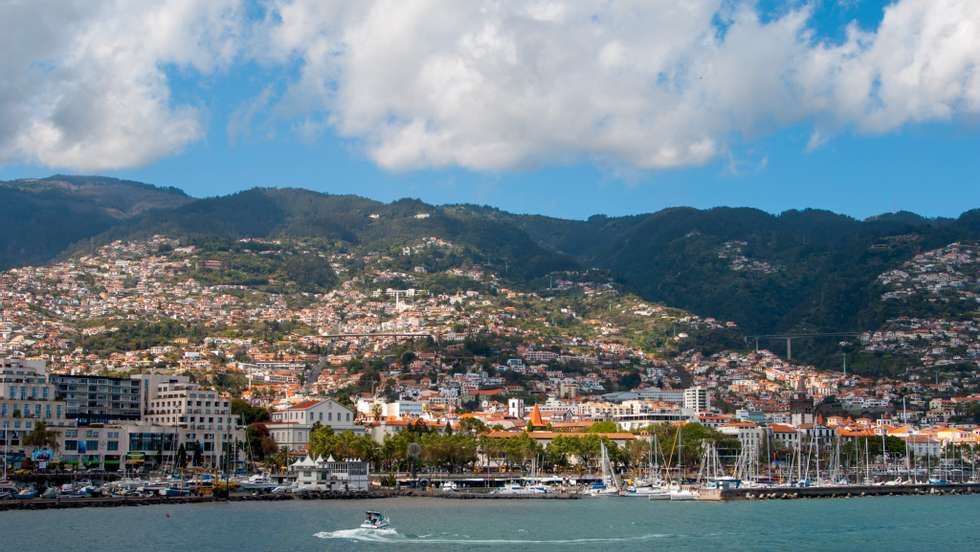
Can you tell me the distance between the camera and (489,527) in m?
73.1

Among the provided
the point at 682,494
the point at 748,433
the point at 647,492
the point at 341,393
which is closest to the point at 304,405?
the point at 341,393

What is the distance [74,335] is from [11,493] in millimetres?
94421

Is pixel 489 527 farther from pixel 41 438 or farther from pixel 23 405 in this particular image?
pixel 23 405

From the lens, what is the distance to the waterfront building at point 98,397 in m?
119

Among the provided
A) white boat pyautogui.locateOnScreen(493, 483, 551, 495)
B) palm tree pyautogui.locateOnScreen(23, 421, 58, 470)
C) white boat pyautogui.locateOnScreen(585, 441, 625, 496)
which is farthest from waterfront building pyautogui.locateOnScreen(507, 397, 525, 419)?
palm tree pyautogui.locateOnScreen(23, 421, 58, 470)

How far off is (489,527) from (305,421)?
185 feet

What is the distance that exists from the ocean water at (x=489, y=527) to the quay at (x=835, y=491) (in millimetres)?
9573

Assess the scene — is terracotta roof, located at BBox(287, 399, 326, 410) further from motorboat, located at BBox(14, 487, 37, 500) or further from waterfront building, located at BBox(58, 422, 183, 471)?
motorboat, located at BBox(14, 487, 37, 500)

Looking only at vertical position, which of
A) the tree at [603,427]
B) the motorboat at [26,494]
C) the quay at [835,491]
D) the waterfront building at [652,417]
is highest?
the waterfront building at [652,417]

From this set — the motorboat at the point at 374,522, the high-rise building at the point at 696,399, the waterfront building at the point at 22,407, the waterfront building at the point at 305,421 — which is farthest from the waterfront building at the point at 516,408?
the motorboat at the point at 374,522

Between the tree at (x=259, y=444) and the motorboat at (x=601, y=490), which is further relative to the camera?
the tree at (x=259, y=444)

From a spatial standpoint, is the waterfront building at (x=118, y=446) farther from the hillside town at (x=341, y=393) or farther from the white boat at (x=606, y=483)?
the white boat at (x=606, y=483)

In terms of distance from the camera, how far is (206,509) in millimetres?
82875

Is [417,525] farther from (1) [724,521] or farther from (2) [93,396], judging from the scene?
(2) [93,396]
